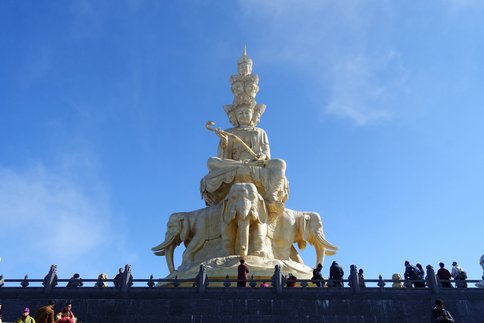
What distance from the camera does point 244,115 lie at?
21000 mm

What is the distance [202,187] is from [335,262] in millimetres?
6744

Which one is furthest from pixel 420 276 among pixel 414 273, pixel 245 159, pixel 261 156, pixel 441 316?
pixel 245 159

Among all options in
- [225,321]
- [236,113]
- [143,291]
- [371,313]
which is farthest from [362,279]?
[236,113]

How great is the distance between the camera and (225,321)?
11969 mm

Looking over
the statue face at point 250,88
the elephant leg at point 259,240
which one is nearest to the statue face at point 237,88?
the statue face at point 250,88

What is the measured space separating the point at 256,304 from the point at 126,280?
3.27 metres

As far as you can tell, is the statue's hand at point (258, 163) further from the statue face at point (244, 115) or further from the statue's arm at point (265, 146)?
the statue face at point (244, 115)

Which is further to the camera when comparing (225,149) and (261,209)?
(225,149)

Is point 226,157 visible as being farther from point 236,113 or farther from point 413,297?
point 413,297

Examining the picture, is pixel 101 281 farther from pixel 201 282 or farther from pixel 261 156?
pixel 261 156

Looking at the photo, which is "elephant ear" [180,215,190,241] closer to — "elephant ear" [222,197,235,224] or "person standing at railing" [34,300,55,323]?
"elephant ear" [222,197,235,224]

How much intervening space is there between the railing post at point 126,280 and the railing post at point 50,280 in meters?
1.76

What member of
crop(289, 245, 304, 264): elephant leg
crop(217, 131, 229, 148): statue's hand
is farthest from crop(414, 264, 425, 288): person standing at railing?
crop(217, 131, 229, 148): statue's hand

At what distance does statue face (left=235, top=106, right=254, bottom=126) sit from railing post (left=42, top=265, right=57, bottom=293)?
10.2 m
